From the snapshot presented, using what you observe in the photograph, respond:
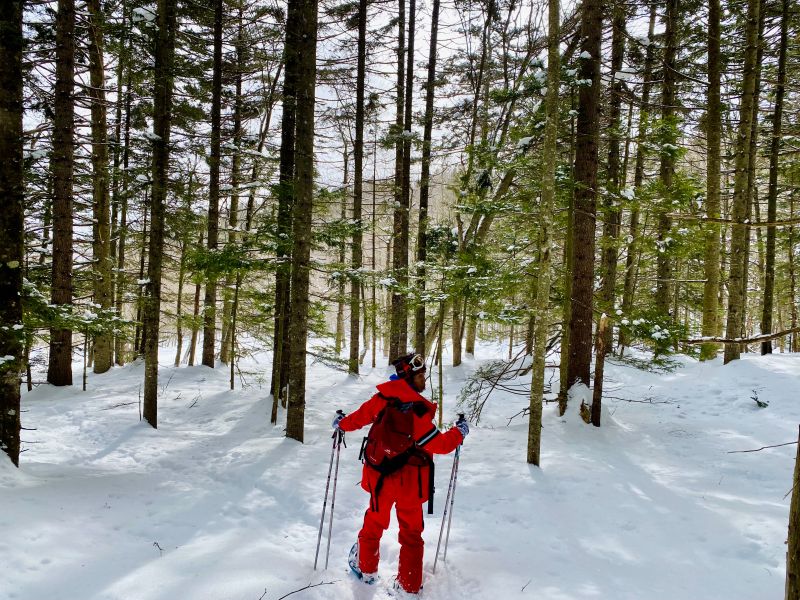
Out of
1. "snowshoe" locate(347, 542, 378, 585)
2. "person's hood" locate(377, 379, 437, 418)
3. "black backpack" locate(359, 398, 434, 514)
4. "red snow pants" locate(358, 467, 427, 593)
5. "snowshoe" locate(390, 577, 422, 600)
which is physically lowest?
"snowshoe" locate(390, 577, 422, 600)

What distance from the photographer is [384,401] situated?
437cm

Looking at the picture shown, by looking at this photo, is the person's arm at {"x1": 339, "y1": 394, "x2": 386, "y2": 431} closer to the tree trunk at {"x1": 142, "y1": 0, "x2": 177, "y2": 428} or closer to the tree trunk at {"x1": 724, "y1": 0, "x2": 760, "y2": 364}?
the tree trunk at {"x1": 142, "y1": 0, "x2": 177, "y2": 428}

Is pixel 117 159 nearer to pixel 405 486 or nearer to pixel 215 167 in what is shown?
pixel 215 167

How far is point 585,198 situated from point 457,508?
240 inches

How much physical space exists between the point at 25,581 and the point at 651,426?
971 centimetres

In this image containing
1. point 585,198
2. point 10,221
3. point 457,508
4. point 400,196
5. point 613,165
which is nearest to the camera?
point 10,221

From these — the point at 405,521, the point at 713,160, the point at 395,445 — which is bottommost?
the point at 405,521

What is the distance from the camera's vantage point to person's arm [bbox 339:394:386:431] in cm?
440

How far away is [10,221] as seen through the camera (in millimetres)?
5648

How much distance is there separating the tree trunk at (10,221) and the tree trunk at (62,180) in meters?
5.23

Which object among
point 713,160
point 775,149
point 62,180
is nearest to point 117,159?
point 62,180

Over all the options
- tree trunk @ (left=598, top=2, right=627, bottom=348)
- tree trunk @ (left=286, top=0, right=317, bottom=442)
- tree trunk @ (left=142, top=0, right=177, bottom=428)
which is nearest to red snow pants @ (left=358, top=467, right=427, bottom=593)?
tree trunk @ (left=286, top=0, right=317, bottom=442)

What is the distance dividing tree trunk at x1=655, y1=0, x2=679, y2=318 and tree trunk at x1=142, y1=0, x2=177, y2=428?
911 centimetres

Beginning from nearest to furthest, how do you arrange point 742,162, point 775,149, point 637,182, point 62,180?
1. point 62,180
2. point 742,162
3. point 775,149
4. point 637,182
